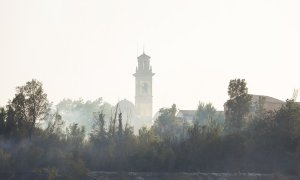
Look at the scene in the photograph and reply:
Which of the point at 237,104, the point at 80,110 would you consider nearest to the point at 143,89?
the point at 80,110

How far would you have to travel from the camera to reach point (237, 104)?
3148cm

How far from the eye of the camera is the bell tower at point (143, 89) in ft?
244

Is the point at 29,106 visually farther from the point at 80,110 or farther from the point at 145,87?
the point at 80,110

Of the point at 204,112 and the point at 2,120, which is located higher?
the point at 204,112

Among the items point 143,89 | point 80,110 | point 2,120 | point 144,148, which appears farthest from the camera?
point 80,110

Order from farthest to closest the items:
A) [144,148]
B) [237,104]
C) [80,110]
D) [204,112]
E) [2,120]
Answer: [80,110] < [204,112] < [237,104] < [2,120] < [144,148]

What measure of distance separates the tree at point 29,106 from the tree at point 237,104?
Answer: 39.5 ft

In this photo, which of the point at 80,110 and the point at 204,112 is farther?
the point at 80,110

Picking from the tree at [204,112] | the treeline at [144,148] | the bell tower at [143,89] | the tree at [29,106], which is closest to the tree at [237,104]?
the treeline at [144,148]

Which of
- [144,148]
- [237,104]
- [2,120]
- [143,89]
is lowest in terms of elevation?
[144,148]

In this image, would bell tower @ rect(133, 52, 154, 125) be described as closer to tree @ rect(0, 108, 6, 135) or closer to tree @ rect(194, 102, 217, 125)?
tree @ rect(194, 102, 217, 125)

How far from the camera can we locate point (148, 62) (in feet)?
248

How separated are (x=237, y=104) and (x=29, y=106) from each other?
43.9 feet

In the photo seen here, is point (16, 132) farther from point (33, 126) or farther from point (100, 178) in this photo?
point (100, 178)
